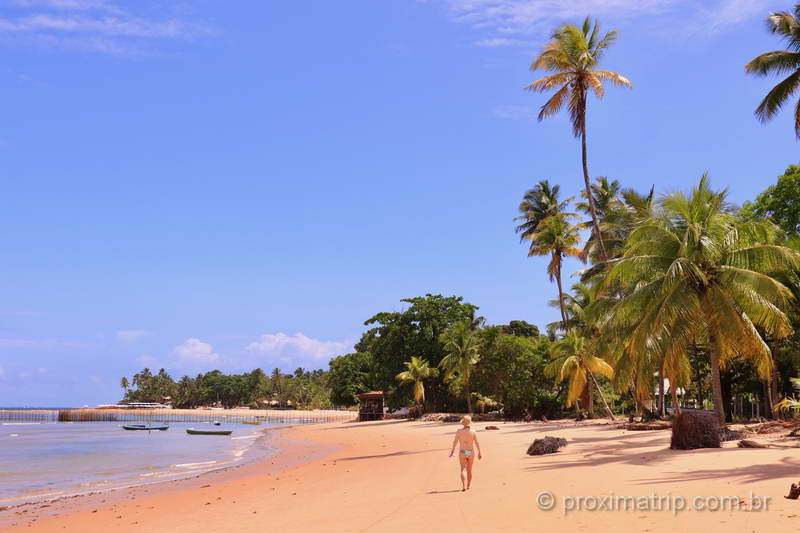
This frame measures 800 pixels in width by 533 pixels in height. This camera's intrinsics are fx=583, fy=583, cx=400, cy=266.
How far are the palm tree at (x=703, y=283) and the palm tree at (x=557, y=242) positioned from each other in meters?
22.1

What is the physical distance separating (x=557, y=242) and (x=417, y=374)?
16.2m

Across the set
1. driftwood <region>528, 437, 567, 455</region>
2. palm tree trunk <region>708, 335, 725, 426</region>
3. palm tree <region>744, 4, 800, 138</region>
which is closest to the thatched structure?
palm tree trunk <region>708, 335, 725, 426</region>

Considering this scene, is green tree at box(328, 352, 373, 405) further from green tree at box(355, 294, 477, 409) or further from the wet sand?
the wet sand

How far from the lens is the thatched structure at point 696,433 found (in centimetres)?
1428

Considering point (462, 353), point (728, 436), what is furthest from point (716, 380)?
point (462, 353)

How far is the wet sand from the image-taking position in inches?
288

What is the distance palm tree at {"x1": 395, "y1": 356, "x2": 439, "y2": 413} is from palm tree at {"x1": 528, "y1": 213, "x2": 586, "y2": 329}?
12.9m

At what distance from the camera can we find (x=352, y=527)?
8141 mm

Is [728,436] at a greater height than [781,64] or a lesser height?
lesser

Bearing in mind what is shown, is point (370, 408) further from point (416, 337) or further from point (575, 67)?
point (575, 67)

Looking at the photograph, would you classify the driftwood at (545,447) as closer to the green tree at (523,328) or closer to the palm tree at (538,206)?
the palm tree at (538,206)

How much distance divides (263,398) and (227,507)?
122 metres

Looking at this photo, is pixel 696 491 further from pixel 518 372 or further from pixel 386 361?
pixel 386 361

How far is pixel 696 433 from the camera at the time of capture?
564 inches
